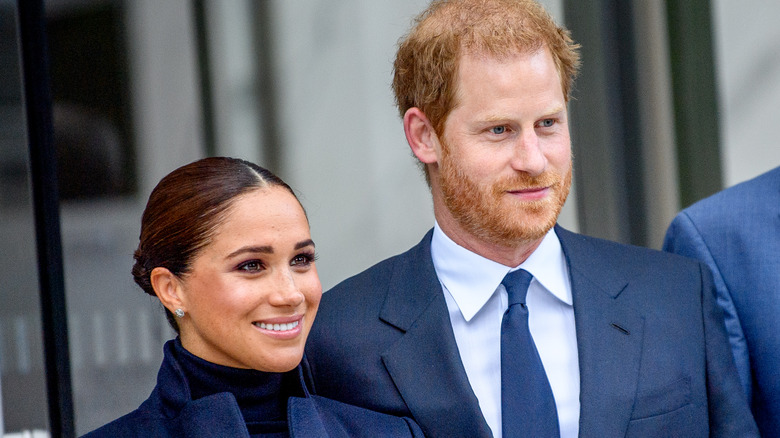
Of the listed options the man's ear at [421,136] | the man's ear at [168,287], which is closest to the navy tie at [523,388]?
the man's ear at [421,136]

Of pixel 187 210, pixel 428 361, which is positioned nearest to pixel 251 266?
pixel 187 210

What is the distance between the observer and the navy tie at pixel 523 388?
2186 millimetres

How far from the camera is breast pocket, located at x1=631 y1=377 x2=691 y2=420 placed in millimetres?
2252

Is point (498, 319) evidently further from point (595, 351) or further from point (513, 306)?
point (595, 351)

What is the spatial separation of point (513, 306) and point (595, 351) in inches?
8.3

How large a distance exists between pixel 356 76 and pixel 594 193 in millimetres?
1133

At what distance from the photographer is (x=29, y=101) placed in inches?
101

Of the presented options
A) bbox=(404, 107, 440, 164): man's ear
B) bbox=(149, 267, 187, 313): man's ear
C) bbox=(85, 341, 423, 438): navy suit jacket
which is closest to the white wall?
bbox=(404, 107, 440, 164): man's ear

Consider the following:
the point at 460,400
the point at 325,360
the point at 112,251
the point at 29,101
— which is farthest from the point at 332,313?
the point at 112,251

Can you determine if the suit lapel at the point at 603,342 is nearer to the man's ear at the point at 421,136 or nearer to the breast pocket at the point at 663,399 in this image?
the breast pocket at the point at 663,399

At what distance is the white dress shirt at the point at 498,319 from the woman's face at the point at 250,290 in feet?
1.37

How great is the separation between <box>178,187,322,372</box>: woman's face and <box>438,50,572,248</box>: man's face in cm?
45

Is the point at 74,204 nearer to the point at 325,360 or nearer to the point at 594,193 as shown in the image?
the point at 325,360

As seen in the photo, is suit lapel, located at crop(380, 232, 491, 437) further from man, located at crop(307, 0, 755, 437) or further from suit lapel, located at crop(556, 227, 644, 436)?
suit lapel, located at crop(556, 227, 644, 436)
